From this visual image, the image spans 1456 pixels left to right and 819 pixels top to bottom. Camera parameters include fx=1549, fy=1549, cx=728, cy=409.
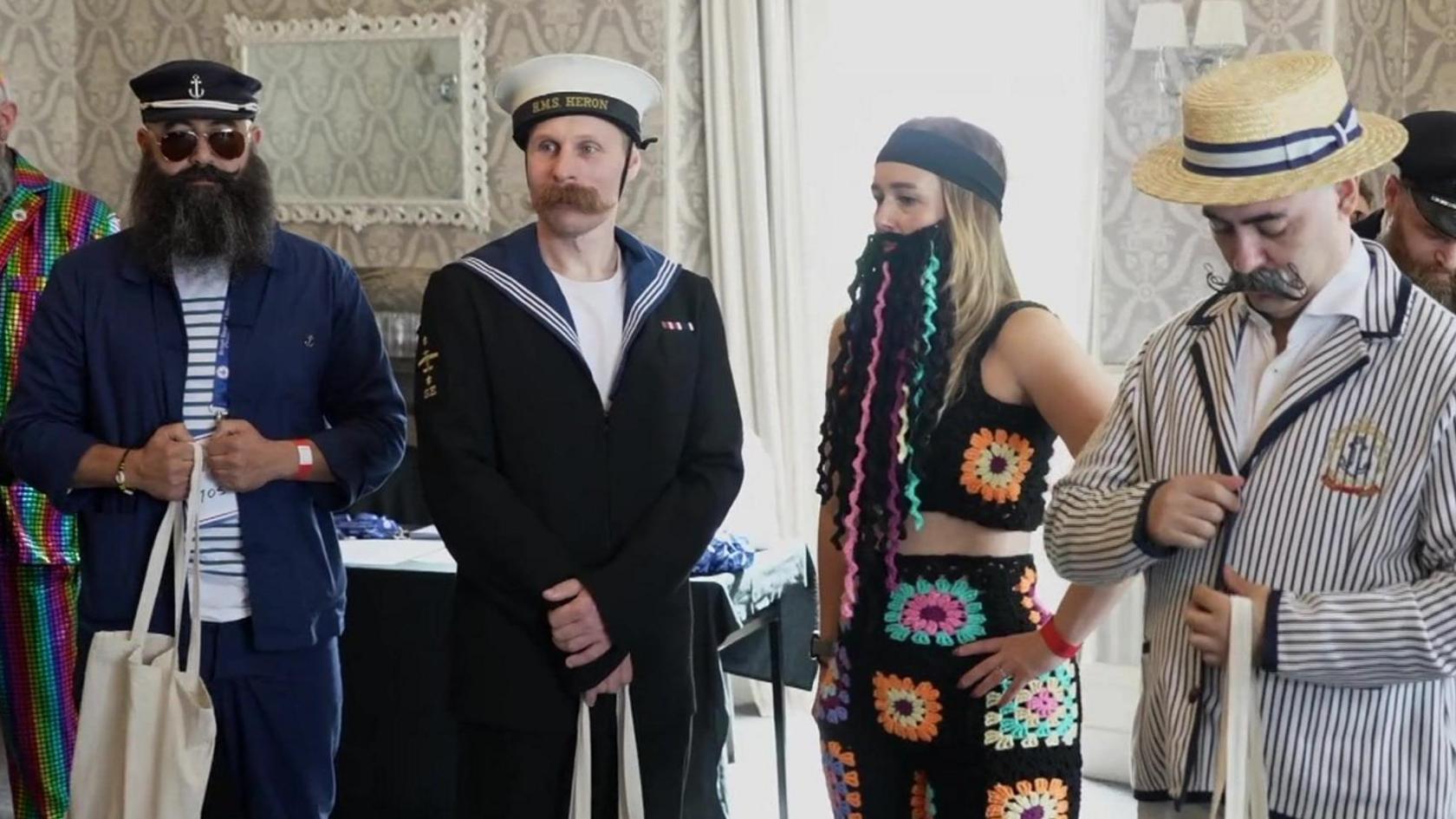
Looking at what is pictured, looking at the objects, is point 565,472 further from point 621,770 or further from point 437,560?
point 437,560

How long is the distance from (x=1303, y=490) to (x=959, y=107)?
11.8 feet

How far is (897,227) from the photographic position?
236cm

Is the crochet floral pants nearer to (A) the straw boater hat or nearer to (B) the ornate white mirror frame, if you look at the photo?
(A) the straw boater hat

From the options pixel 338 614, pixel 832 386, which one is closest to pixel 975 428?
pixel 832 386

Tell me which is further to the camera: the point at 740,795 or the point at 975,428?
the point at 740,795

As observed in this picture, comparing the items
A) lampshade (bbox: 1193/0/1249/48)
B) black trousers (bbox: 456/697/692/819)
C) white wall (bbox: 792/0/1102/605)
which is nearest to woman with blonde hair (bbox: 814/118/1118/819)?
black trousers (bbox: 456/697/692/819)

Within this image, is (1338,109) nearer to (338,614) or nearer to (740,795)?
(338,614)

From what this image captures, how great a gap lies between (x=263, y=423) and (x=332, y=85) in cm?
331

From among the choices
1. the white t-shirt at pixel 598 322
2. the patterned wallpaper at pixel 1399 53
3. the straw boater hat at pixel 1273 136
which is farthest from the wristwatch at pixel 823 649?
the patterned wallpaper at pixel 1399 53

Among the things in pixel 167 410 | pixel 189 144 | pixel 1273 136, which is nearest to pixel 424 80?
pixel 189 144

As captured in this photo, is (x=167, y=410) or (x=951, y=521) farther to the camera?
(x=167, y=410)

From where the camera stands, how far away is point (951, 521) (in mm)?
2281

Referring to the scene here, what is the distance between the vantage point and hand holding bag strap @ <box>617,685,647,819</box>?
2.25m

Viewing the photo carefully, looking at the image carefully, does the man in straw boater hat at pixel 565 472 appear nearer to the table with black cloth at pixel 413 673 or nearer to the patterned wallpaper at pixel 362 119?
the table with black cloth at pixel 413 673
